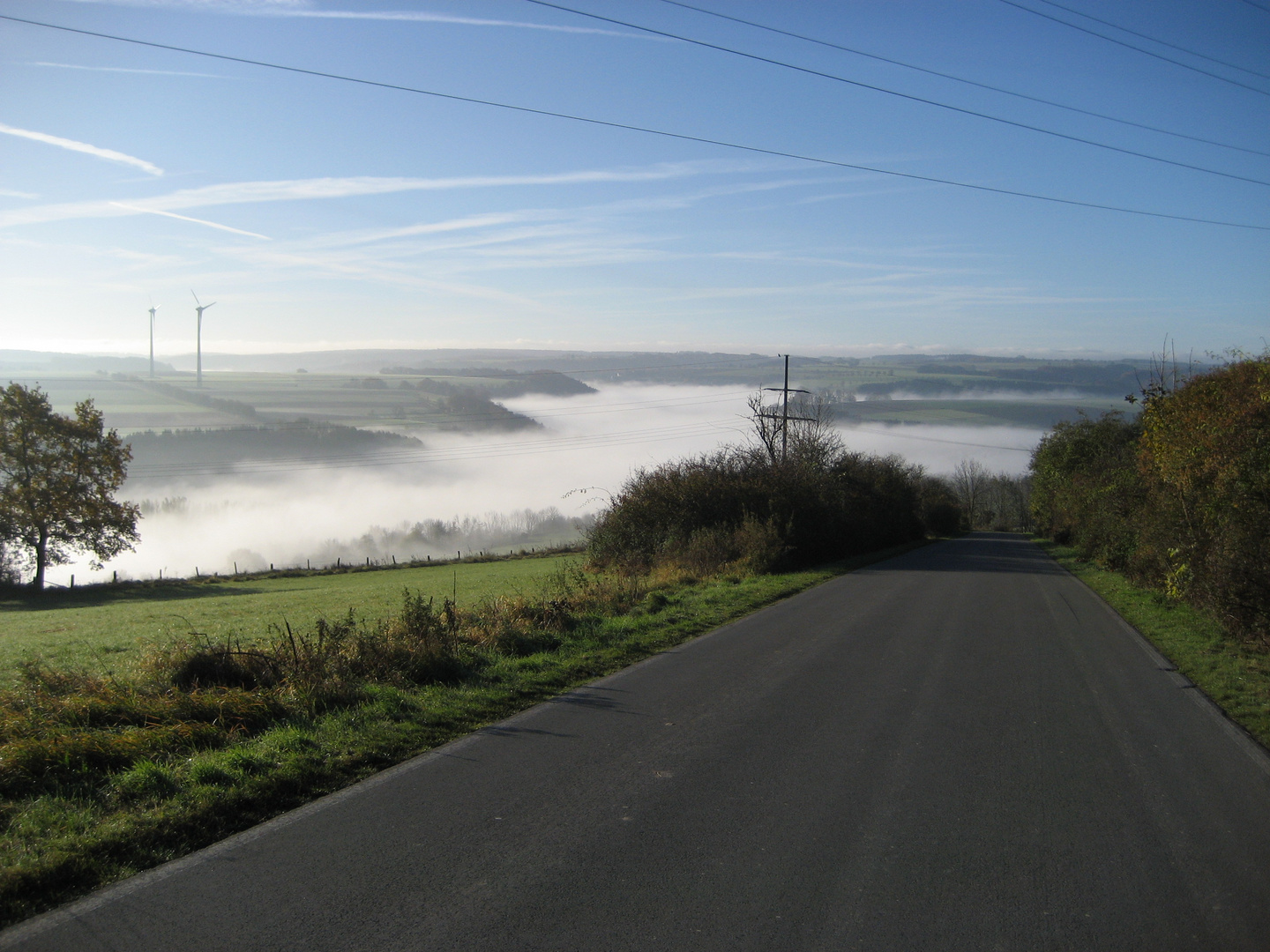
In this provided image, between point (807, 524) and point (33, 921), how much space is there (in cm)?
2883

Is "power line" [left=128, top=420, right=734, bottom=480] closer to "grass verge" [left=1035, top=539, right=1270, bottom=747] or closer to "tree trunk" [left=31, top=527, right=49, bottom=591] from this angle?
"tree trunk" [left=31, top=527, right=49, bottom=591]

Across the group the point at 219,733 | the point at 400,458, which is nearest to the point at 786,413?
the point at 219,733

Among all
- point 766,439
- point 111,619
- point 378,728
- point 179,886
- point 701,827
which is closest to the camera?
point 179,886

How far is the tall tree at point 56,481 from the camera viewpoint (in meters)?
45.8

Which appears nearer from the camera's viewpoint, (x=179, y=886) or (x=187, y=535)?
(x=179, y=886)

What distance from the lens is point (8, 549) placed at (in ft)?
155

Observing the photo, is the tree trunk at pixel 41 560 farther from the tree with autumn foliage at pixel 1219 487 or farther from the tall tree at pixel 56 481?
the tree with autumn foliage at pixel 1219 487

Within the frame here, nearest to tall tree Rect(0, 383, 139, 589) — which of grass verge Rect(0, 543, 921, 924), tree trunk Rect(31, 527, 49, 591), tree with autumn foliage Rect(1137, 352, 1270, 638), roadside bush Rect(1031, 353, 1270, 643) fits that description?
tree trunk Rect(31, 527, 49, 591)

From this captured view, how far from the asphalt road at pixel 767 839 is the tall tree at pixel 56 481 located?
50346 mm

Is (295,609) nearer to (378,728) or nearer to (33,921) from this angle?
(378,728)

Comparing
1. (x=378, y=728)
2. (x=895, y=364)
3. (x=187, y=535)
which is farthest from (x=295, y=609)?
(x=895, y=364)

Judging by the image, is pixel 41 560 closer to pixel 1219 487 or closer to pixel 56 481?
pixel 56 481

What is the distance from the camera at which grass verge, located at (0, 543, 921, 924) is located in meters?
4.90

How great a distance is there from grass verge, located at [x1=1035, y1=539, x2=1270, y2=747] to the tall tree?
52.3 meters
